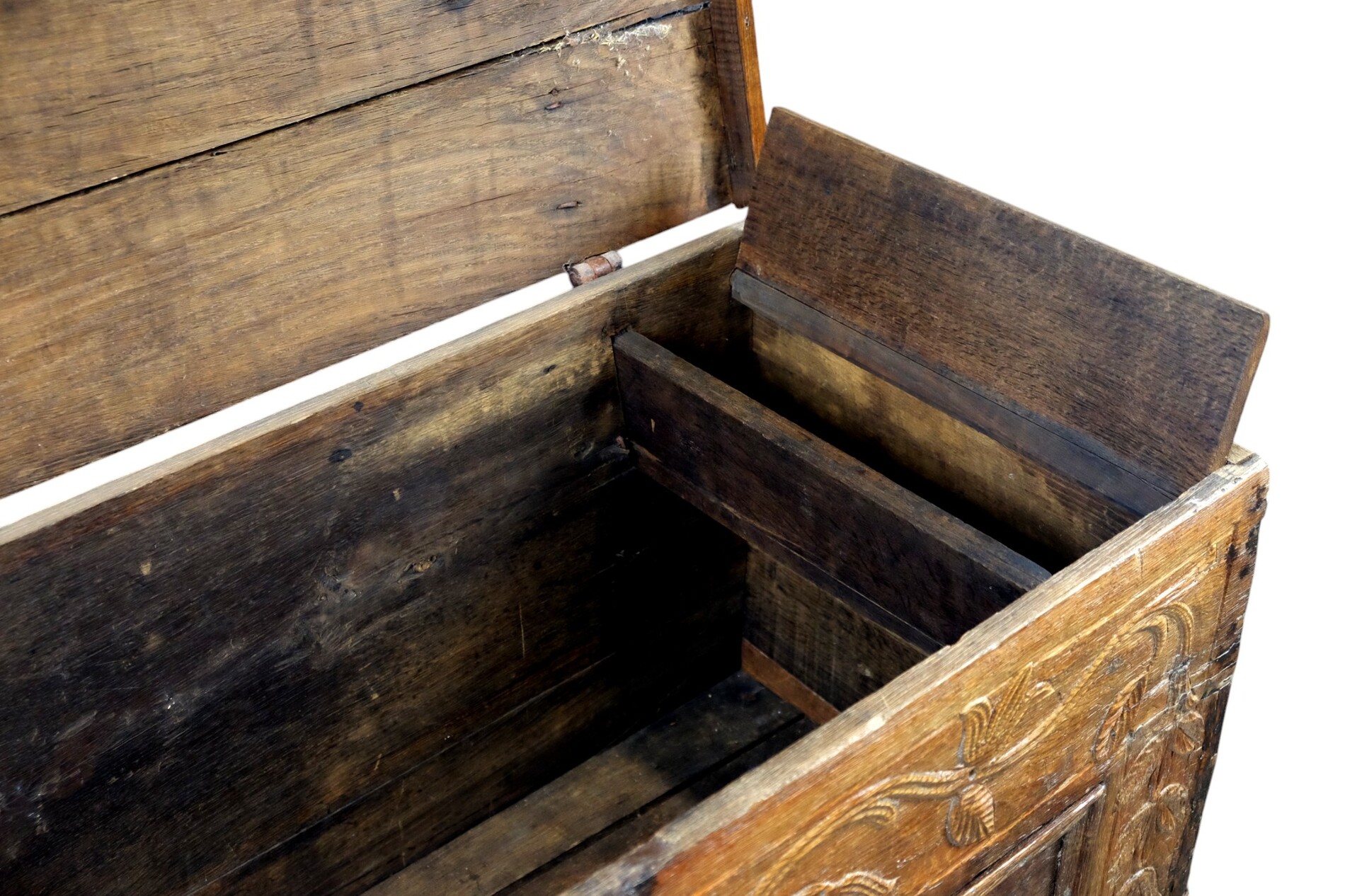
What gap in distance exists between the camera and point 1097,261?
5.39 ft

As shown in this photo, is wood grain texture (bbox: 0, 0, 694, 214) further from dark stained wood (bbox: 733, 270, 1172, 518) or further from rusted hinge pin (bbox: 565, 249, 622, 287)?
dark stained wood (bbox: 733, 270, 1172, 518)

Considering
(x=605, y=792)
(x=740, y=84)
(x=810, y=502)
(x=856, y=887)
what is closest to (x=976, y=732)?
(x=856, y=887)

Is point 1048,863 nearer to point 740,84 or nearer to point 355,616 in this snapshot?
point 355,616

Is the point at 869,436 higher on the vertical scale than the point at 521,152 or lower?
lower

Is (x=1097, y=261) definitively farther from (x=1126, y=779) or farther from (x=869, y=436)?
(x=1126, y=779)

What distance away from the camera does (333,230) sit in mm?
1824

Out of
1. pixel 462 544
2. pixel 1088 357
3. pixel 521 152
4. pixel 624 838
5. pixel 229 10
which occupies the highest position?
pixel 229 10

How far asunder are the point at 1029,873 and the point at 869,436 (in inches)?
24.3

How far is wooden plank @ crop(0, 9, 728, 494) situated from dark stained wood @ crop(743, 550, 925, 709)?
60 centimetres

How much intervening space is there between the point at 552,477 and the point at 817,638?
0.52 meters

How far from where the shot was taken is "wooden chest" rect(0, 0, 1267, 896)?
1.56 meters

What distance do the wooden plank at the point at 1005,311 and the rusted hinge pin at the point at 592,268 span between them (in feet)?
0.62

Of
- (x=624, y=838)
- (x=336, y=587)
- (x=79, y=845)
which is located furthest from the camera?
(x=624, y=838)

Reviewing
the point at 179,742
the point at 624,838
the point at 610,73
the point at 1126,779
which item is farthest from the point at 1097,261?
the point at 179,742
